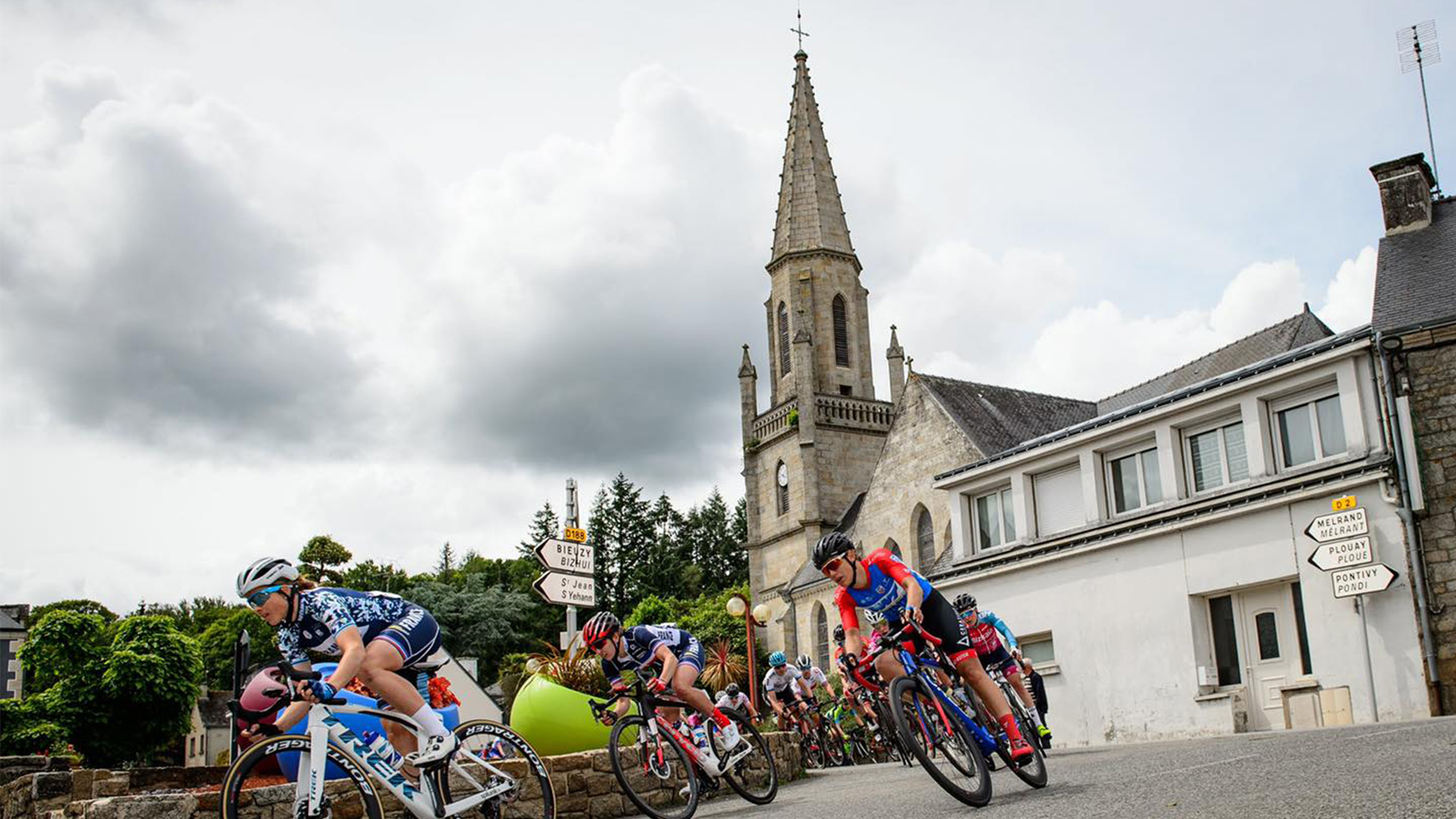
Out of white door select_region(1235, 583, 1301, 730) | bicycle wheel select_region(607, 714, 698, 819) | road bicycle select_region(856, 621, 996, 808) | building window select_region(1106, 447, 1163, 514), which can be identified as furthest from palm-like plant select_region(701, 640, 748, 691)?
road bicycle select_region(856, 621, 996, 808)

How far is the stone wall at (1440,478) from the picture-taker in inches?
853

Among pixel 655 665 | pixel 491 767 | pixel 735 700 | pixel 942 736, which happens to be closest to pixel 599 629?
pixel 655 665

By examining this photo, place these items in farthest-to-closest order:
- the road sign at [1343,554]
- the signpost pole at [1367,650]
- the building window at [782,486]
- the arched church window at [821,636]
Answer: the building window at [782,486], the arched church window at [821,636], the road sign at [1343,554], the signpost pole at [1367,650]

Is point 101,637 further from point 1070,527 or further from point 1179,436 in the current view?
point 1179,436

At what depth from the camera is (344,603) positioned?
7.81m

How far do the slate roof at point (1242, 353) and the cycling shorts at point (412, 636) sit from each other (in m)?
31.4

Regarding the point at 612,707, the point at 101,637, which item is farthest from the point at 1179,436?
the point at 101,637

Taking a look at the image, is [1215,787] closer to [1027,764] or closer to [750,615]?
[1027,764]

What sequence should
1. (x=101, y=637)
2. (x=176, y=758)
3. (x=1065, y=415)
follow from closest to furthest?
(x=101, y=637)
(x=1065, y=415)
(x=176, y=758)

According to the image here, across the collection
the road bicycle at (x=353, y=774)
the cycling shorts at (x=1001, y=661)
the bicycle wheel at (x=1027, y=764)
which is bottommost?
the bicycle wheel at (x=1027, y=764)

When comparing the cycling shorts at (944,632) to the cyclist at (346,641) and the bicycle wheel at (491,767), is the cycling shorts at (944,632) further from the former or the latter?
the cyclist at (346,641)

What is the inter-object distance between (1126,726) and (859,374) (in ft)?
151

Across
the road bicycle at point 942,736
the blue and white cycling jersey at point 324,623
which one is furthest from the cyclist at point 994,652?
the blue and white cycling jersey at point 324,623

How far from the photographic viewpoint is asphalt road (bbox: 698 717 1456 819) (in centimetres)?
754
